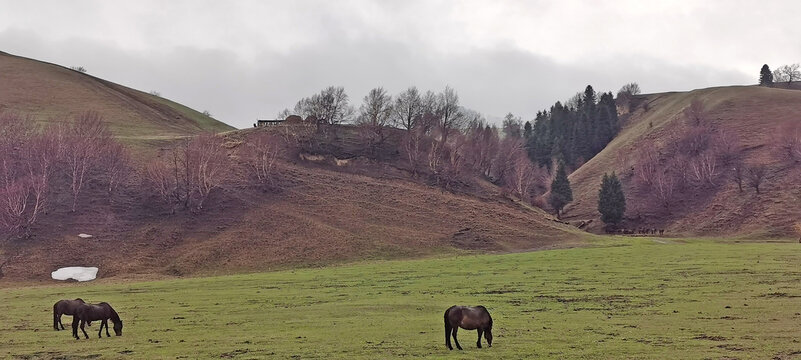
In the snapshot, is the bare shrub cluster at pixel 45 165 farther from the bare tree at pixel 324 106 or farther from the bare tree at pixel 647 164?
the bare tree at pixel 647 164

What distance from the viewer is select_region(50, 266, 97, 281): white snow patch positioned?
2207 inches

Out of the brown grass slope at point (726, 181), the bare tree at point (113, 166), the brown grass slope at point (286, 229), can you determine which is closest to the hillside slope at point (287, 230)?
the brown grass slope at point (286, 229)

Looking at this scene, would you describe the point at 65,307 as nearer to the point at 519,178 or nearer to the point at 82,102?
the point at 519,178

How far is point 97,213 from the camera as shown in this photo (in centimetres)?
7131

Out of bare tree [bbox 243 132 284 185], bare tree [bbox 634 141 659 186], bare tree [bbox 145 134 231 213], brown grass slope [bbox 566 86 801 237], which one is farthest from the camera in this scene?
bare tree [bbox 634 141 659 186]

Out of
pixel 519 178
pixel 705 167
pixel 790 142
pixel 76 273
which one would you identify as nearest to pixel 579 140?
pixel 705 167

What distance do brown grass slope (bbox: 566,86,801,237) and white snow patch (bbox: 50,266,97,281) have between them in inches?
3388

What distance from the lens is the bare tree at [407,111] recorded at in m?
116

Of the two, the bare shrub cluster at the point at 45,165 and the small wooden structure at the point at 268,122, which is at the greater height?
the small wooden structure at the point at 268,122

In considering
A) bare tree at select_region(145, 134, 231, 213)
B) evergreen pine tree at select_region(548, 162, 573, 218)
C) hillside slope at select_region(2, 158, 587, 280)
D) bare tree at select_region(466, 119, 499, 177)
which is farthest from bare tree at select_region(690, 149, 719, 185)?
bare tree at select_region(145, 134, 231, 213)

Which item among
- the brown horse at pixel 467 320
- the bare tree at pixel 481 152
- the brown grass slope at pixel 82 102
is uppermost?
the brown grass slope at pixel 82 102

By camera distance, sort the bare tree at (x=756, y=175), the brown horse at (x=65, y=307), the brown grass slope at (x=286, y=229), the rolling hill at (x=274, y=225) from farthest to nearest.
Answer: the bare tree at (x=756, y=175), the rolling hill at (x=274, y=225), the brown grass slope at (x=286, y=229), the brown horse at (x=65, y=307)

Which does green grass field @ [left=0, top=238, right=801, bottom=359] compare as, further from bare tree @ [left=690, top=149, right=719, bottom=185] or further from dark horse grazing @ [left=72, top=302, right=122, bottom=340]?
bare tree @ [left=690, top=149, right=719, bottom=185]

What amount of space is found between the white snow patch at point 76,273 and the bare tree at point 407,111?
6902 centimetres
